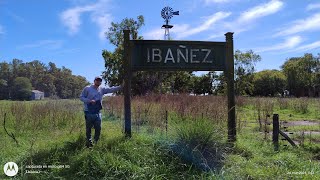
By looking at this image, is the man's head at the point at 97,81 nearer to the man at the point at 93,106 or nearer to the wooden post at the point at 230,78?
the man at the point at 93,106

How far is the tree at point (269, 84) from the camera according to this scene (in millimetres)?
68875

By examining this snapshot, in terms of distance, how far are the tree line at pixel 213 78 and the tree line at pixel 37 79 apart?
54726mm

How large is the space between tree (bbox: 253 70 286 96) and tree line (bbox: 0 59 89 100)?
5189cm

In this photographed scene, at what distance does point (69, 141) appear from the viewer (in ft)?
24.6

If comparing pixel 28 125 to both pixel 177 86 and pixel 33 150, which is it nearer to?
pixel 33 150

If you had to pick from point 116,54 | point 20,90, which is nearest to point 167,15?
point 116,54

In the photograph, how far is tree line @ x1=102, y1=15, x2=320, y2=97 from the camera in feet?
109

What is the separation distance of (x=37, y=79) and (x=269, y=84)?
3154 inches

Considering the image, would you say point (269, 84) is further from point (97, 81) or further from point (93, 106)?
point (93, 106)

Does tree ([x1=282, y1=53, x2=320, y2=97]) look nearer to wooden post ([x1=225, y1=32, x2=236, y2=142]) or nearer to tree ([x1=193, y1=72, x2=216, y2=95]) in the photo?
tree ([x1=193, y1=72, x2=216, y2=95])

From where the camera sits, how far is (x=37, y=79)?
120m

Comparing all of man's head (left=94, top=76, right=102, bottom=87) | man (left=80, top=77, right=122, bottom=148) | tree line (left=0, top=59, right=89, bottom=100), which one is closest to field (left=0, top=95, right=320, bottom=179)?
man (left=80, top=77, right=122, bottom=148)

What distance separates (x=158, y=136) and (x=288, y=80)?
6698 centimetres

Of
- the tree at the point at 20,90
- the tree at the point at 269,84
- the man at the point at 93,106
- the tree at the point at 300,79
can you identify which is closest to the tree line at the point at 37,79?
the tree at the point at 20,90
